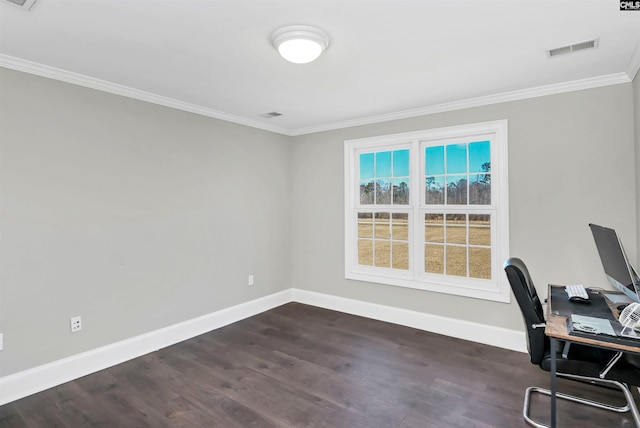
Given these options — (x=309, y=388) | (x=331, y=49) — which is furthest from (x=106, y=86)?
(x=309, y=388)

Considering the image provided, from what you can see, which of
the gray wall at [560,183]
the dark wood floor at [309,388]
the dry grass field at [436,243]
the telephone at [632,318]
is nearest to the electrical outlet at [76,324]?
the dark wood floor at [309,388]

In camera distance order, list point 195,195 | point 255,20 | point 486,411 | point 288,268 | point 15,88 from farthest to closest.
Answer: point 288,268
point 195,195
point 15,88
point 486,411
point 255,20

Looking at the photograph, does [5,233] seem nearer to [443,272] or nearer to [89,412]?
[89,412]

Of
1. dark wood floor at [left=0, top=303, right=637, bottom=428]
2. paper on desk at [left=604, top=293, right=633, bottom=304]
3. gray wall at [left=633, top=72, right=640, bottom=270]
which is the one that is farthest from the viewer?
gray wall at [left=633, top=72, right=640, bottom=270]

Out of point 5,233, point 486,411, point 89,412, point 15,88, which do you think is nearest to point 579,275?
point 486,411

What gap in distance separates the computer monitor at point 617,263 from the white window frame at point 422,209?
0.98 meters

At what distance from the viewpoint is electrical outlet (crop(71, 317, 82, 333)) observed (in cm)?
281

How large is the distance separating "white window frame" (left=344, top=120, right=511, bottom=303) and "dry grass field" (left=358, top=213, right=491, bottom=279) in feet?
0.22

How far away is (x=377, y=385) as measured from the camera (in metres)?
2.69

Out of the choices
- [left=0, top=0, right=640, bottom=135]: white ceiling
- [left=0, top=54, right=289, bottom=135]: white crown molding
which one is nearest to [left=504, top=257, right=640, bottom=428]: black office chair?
[left=0, top=0, right=640, bottom=135]: white ceiling

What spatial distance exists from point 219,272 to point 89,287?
4.45 feet

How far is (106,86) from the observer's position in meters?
2.97

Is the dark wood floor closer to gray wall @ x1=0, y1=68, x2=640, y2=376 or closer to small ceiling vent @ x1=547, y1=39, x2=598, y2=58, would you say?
gray wall @ x1=0, y1=68, x2=640, y2=376

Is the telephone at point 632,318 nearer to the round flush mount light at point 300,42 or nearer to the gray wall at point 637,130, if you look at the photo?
the gray wall at point 637,130
